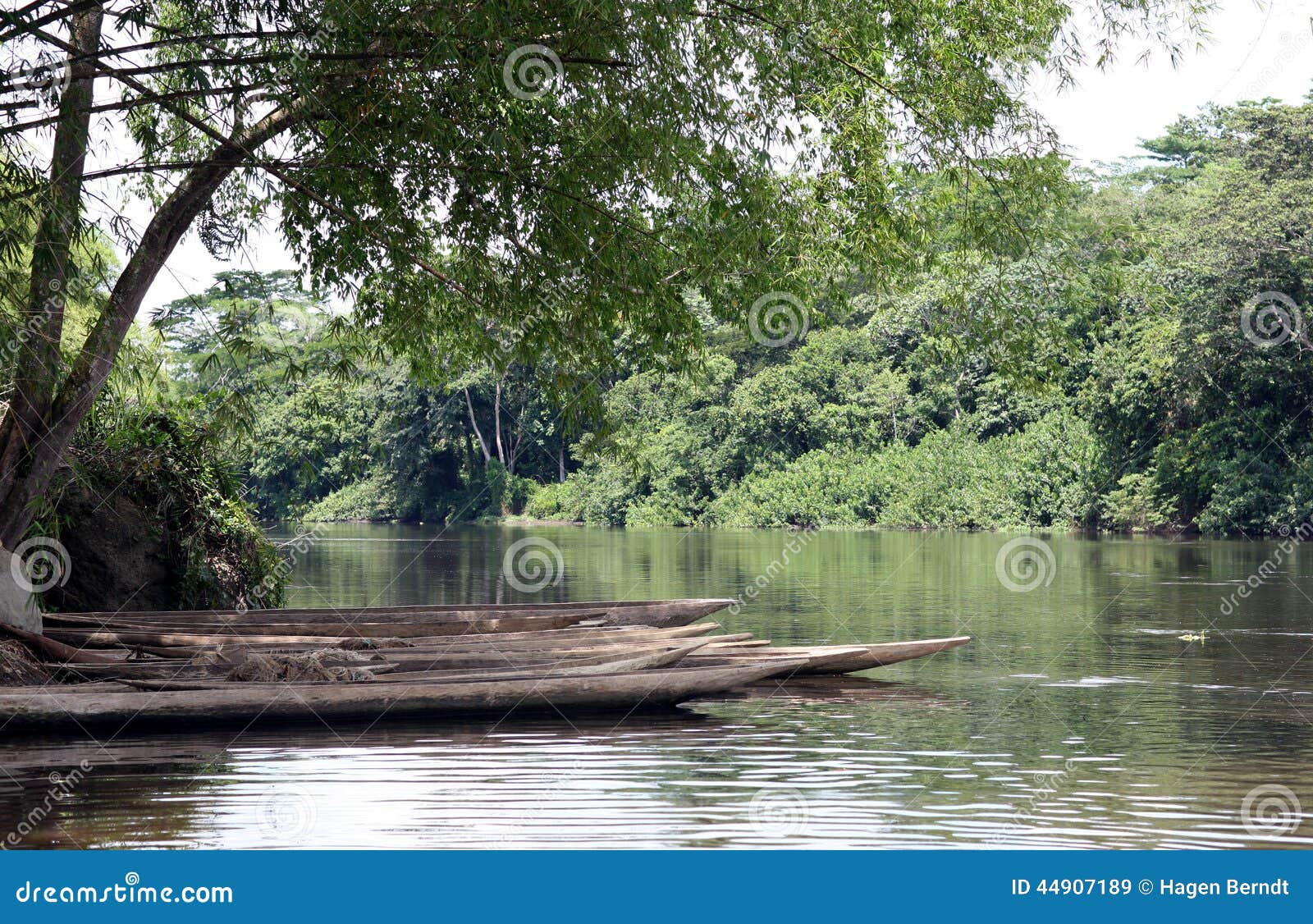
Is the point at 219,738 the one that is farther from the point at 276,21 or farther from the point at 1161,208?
the point at 1161,208

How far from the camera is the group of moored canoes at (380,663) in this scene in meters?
9.48

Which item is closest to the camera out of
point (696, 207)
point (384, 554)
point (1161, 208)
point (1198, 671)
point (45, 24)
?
Answer: point (45, 24)

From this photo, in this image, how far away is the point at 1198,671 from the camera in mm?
12633

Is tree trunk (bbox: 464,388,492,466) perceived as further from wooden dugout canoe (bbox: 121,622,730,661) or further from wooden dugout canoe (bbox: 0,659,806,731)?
wooden dugout canoe (bbox: 0,659,806,731)

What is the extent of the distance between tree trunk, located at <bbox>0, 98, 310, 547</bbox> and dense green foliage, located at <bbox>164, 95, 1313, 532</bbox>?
1344 millimetres

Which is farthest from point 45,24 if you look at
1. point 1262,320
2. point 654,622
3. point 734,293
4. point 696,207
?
point 1262,320

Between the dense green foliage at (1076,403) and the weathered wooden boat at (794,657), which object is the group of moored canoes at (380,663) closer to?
the weathered wooden boat at (794,657)

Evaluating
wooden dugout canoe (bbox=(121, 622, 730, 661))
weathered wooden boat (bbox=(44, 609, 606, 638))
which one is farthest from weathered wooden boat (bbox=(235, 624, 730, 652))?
weathered wooden boat (bbox=(44, 609, 606, 638))

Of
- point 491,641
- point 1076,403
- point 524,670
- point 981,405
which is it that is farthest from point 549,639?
point 981,405

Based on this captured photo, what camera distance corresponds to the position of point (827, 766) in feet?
28.1

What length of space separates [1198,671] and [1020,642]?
2.50 metres

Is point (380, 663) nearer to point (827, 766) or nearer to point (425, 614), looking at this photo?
point (425, 614)

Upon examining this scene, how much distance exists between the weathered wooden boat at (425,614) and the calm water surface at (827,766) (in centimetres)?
166

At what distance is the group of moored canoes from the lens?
9.48 metres
